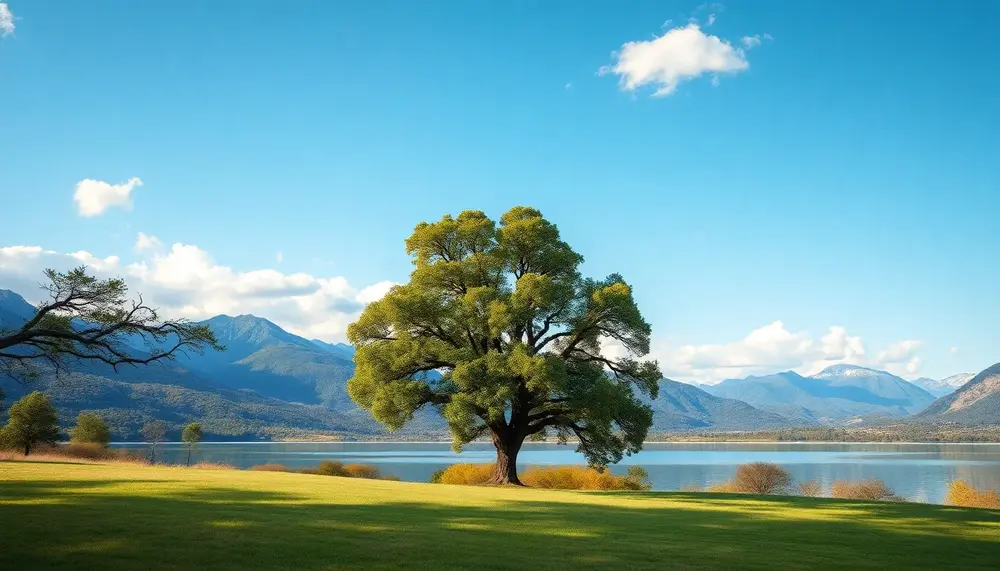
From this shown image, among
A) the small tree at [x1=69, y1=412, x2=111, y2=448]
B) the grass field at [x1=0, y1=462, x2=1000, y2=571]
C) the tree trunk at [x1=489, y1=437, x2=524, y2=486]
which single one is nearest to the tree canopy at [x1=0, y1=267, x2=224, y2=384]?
the grass field at [x1=0, y1=462, x2=1000, y2=571]

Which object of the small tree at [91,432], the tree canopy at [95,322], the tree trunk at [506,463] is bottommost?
the small tree at [91,432]

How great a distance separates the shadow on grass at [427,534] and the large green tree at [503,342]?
938 cm

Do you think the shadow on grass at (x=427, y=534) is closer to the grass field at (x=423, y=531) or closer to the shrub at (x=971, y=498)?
the grass field at (x=423, y=531)

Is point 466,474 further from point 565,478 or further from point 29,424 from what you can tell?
point 29,424

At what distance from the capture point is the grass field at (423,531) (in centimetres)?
1098

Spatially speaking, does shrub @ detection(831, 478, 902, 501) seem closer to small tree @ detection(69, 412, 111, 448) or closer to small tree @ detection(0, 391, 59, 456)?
small tree @ detection(0, 391, 59, 456)

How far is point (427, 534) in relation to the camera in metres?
13.8

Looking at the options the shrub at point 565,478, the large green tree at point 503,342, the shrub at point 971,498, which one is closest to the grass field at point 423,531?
the large green tree at point 503,342

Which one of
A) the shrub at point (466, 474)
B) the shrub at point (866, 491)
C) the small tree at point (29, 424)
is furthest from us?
the small tree at point (29, 424)

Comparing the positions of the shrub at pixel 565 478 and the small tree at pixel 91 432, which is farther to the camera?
the small tree at pixel 91 432

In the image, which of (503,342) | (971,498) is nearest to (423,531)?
(503,342)

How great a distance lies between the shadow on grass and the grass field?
4cm

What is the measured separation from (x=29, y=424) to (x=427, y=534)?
62916mm

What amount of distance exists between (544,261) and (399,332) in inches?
293
